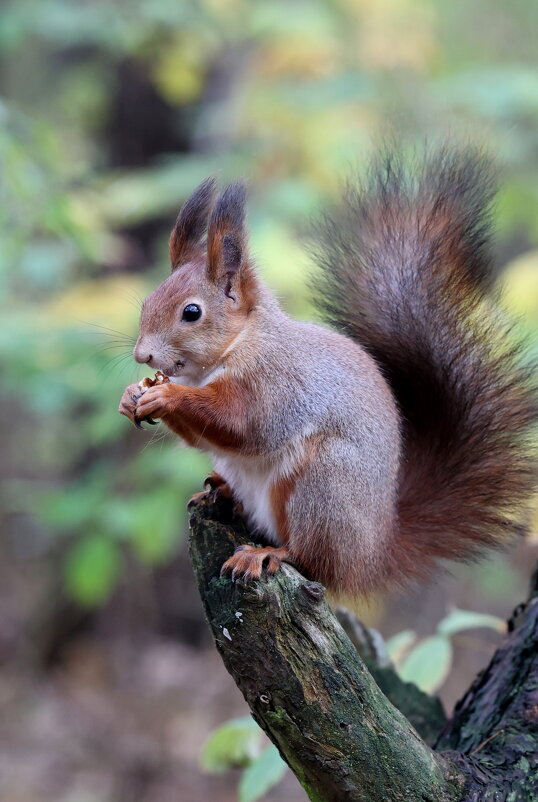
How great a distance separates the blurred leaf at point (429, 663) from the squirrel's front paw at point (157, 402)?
0.81m

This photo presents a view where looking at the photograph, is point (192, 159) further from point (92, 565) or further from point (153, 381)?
point (153, 381)

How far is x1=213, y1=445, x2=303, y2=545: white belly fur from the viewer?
184 centimetres

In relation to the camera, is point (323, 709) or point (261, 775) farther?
point (261, 775)

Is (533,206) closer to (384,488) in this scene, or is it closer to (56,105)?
(384,488)

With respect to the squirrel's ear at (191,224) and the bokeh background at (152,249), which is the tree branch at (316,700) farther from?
the squirrel's ear at (191,224)

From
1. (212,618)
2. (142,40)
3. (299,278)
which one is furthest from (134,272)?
(212,618)

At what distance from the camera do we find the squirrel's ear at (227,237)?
186cm

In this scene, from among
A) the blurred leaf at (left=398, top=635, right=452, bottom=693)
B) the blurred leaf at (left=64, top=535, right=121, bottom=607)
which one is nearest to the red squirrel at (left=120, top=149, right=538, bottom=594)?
the blurred leaf at (left=398, top=635, right=452, bottom=693)

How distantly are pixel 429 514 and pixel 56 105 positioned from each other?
5354mm

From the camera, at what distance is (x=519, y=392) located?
79.2 inches

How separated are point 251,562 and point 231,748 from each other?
1.73 ft

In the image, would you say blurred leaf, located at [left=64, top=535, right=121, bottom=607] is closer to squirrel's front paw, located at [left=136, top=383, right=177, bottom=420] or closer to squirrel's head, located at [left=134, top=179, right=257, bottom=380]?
squirrel's head, located at [left=134, top=179, right=257, bottom=380]

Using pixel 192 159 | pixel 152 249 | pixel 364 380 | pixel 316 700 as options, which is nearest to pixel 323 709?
pixel 316 700

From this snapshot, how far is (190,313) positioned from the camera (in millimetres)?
1872
